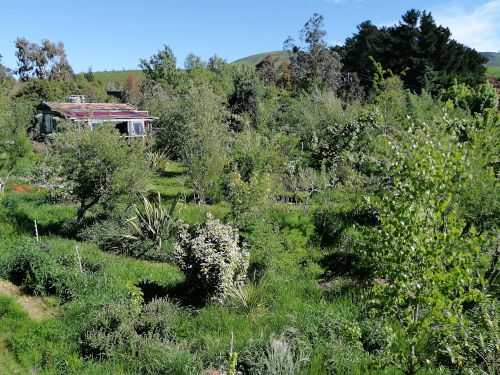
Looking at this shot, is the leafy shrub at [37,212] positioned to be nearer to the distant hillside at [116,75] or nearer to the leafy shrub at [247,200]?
the leafy shrub at [247,200]

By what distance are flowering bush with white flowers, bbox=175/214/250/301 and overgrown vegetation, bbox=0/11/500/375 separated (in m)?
0.03

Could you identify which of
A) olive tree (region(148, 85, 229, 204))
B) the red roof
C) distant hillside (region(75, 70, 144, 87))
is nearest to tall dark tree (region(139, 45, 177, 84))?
the red roof

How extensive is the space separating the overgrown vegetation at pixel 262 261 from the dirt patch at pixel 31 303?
170 millimetres

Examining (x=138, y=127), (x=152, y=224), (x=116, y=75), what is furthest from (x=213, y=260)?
(x=116, y=75)

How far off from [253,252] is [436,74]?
3301 cm

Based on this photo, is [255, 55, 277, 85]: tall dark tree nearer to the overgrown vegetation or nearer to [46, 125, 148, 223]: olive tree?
the overgrown vegetation

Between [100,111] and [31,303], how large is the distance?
2302 cm

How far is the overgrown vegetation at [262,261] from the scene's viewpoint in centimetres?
373

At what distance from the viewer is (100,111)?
27.9 meters

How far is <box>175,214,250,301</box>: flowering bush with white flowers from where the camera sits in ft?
21.4

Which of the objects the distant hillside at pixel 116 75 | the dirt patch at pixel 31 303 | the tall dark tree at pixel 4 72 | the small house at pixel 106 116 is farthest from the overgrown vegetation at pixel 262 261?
the distant hillside at pixel 116 75

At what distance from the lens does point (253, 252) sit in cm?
821

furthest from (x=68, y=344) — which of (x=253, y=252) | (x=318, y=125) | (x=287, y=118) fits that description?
(x=287, y=118)

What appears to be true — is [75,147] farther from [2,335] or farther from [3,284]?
[2,335]
